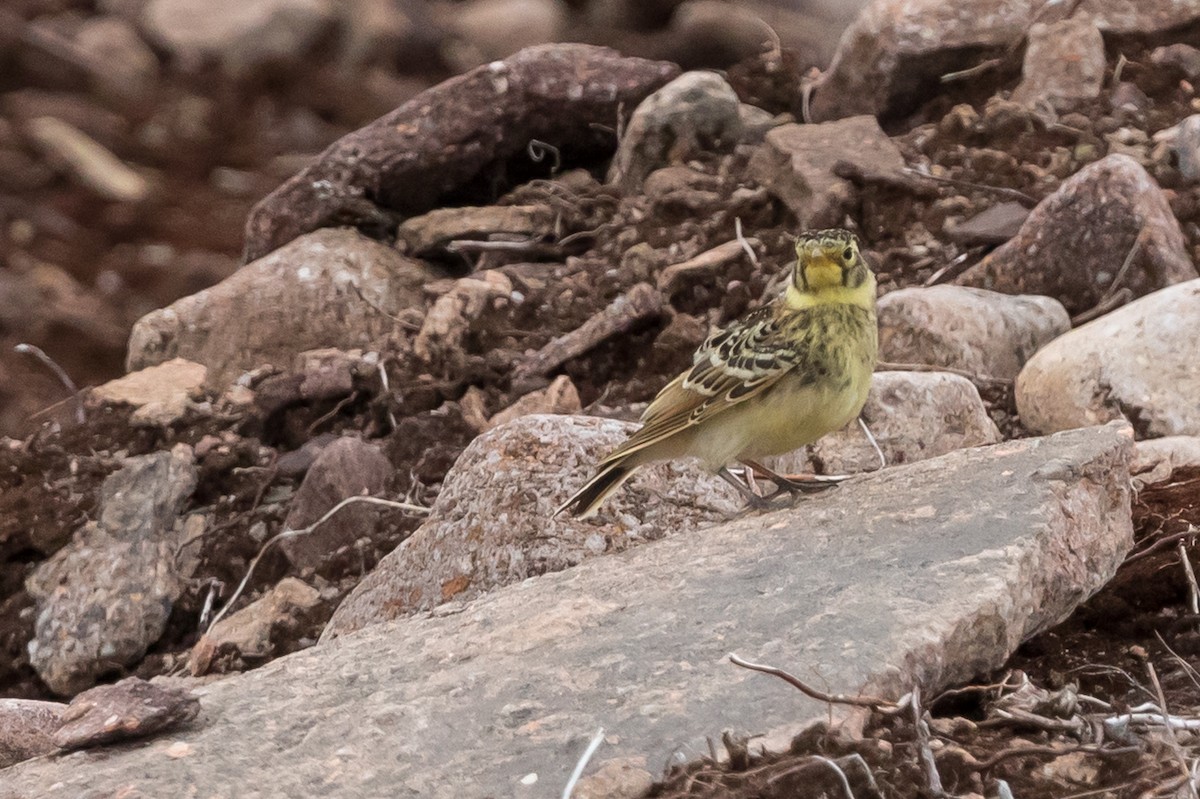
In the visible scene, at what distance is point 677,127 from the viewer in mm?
7137

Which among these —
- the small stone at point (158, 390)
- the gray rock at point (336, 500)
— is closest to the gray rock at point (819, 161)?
the gray rock at point (336, 500)

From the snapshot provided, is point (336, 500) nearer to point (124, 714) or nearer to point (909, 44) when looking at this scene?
point (124, 714)

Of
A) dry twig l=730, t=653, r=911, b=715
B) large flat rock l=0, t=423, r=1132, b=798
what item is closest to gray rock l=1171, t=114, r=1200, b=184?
large flat rock l=0, t=423, r=1132, b=798

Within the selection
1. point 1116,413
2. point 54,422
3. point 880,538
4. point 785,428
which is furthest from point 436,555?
point 54,422

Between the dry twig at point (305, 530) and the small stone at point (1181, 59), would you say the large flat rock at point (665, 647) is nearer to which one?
the dry twig at point (305, 530)

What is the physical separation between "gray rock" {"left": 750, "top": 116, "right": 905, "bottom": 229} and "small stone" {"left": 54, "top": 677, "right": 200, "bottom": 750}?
3.96 m

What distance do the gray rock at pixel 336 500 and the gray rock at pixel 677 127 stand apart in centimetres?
224

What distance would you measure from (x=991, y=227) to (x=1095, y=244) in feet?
1.99

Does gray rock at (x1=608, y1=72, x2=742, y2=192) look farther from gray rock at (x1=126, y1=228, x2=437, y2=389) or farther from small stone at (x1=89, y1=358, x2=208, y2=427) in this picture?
small stone at (x1=89, y1=358, x2=208, y2=427)

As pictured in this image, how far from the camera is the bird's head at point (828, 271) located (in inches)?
154

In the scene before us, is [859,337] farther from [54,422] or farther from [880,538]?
[54,422]

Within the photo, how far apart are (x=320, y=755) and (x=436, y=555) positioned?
144cm

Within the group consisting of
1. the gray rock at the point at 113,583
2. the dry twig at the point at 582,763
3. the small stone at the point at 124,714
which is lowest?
the gray rock at the point at 113,583

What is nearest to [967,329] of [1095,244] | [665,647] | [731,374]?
[1095,244]
